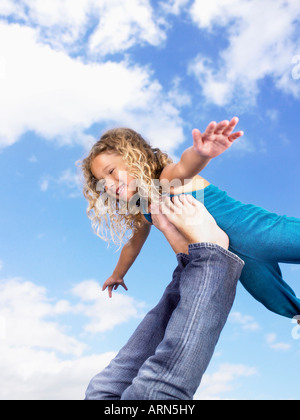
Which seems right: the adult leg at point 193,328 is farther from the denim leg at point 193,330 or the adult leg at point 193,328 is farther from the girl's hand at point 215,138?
the girl's hand at point 215,138

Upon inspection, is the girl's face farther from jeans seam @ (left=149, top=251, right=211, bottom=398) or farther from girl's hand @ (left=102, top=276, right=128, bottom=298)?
jeans seam @ (left=149, top=251, right=211, bottom=398)

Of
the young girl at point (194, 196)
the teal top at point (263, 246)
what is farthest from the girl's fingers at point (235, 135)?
the teal top at point (263, 246)

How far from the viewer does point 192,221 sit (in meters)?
2.18

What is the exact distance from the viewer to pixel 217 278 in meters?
1.82

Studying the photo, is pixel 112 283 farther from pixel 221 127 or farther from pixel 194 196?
pixel 221 127

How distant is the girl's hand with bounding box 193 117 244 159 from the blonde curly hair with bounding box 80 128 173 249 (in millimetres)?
740

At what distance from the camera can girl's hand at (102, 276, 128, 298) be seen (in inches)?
127

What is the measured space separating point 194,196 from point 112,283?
3.14 feet

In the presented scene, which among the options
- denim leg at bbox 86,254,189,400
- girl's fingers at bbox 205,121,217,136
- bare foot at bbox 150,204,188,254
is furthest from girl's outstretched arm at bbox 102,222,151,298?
girl's fingers at bbox 205,121,217,136

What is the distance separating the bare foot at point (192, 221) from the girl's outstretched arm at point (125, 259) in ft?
2.71

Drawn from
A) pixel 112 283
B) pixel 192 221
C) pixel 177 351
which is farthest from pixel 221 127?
pixel 112 283

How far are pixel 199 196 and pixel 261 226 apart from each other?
0.49m
